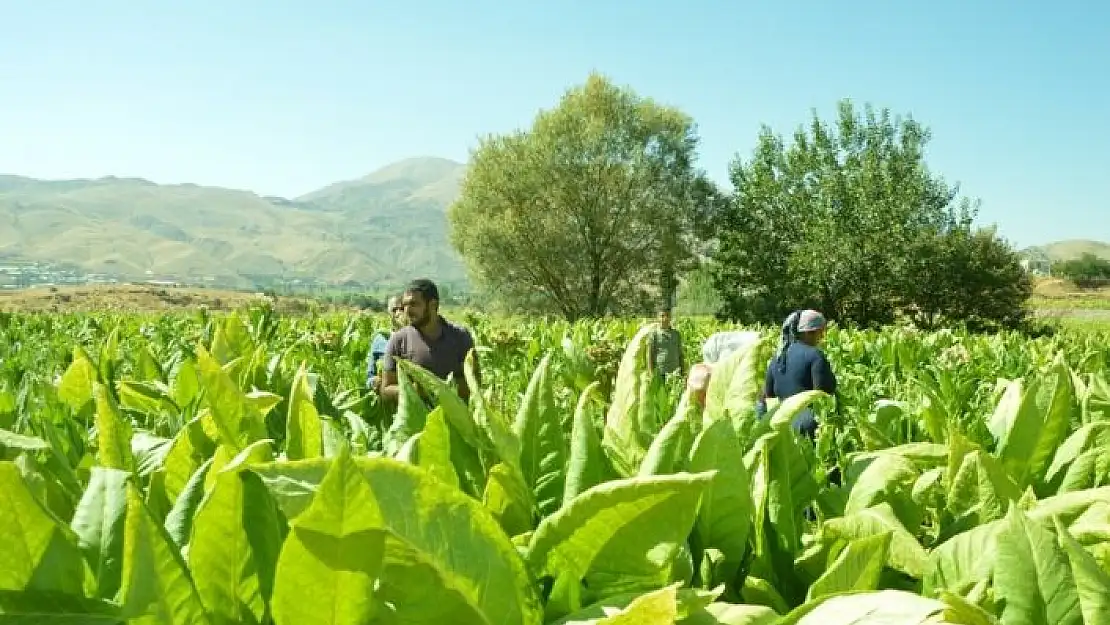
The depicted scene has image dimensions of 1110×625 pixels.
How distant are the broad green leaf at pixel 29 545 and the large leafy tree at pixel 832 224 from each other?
41.9 metres

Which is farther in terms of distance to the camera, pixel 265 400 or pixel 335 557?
pixel 265 400

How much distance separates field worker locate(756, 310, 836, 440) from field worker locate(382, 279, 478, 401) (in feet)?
7.51

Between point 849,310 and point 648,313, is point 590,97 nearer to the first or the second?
point 648,313

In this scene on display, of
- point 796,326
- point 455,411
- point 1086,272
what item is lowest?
point 796,326

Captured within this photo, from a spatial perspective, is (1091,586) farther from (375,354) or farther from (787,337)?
(375,354)

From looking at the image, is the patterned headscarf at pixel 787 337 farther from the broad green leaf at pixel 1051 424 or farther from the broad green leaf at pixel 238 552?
the broad green leaf at pixel 238 552

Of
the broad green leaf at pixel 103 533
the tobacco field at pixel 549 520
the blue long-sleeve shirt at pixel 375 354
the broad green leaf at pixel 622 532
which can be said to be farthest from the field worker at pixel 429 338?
the broad green leaf at pixel 622 532

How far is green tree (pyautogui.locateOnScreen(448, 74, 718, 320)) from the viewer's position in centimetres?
4556

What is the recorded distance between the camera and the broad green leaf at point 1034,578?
3.01ft

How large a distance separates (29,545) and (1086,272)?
141192mm

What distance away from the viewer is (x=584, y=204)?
152ft

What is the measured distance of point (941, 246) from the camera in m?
39.6

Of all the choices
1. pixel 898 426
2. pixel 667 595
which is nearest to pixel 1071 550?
pixel 667 595

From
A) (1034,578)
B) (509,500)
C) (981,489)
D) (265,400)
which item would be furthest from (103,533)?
(981,489)
